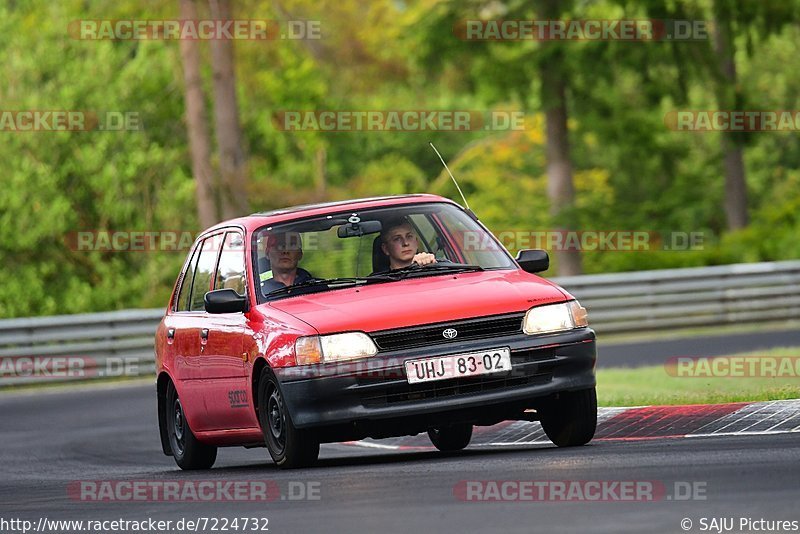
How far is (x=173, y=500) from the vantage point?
32.1ft

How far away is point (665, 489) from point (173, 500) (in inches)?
114

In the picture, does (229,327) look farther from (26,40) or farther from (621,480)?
(26,40)

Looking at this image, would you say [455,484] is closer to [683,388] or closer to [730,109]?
[683,388]

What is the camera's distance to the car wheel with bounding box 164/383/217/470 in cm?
1265

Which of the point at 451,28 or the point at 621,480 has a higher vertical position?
the point at 451,28

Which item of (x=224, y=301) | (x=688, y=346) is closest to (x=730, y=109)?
(x=688, y=346)

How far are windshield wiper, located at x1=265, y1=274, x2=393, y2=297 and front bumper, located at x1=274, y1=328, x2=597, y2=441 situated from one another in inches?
38.8

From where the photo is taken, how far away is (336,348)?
1034 centimetres

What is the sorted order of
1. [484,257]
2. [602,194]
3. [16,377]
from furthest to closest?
1. [602,194]
2. [16,377]
3. [484,257]

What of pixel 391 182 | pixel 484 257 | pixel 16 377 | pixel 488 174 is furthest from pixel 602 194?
pixel 484 257

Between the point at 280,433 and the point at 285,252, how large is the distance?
139 centimetres

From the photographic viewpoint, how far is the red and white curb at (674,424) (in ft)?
37.5
